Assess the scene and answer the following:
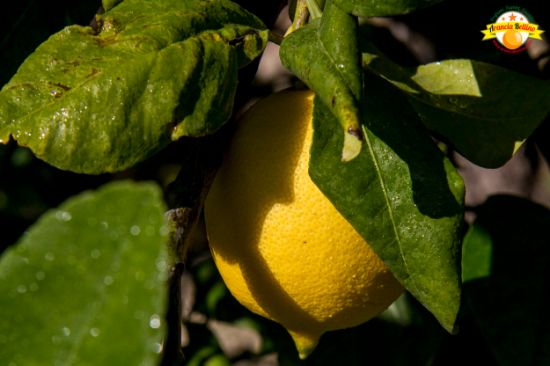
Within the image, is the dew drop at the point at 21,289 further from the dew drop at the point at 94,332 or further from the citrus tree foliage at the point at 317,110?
the citrus tree foliage at the point at 317,110

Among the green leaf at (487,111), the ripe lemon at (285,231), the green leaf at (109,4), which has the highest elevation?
the green leaf at (109,4)

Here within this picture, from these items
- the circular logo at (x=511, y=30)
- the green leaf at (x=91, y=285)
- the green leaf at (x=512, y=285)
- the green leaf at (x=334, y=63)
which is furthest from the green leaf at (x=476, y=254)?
the green leaf at (x=91, y=285)

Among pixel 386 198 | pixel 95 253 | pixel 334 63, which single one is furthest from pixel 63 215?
pixel 386 198

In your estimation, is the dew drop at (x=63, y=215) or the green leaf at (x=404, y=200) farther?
the green leaf at (x=404, y=200)

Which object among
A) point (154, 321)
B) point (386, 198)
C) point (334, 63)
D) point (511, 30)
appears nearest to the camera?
point (154, 321)

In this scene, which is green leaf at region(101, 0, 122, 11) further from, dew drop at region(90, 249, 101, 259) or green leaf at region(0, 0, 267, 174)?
dew drop at region(90, 249, 101, 259)

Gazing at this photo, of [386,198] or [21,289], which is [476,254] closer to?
[386,198]

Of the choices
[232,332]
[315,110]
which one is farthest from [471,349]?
[315,110]
